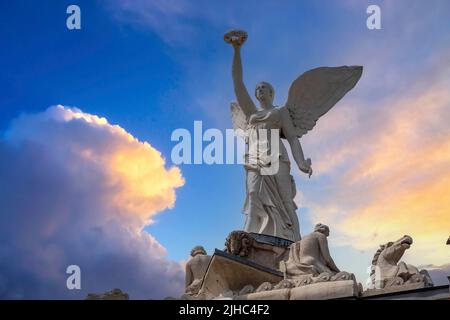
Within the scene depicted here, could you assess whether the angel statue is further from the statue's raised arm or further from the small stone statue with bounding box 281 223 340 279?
the small stone statue with bounding box 281 223 340 279

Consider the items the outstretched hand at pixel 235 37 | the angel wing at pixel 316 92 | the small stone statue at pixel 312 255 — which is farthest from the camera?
the angel wing at pixel 316 92

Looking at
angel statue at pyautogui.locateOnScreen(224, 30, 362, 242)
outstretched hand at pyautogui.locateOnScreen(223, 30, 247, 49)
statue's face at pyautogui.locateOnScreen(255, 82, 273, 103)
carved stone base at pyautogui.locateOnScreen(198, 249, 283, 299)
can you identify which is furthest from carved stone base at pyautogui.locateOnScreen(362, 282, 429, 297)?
outstretched hand at pyautogui.locateOnScreen(223, 30, 247, 49)

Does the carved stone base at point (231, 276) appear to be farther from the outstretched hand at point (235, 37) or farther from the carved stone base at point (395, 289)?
the outstretched hand at point (235, 37)

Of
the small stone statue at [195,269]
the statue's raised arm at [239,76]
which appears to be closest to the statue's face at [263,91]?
the statue's raised arm at [239,76]

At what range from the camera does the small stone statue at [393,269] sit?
470 inches

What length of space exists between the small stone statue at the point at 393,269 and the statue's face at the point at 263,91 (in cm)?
617

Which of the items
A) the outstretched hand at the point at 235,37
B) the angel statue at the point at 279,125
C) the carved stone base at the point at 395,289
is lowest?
the carved stone base at the point at 395,289

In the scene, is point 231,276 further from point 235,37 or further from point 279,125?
point 235,37

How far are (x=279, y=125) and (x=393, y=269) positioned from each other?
20.2 ft

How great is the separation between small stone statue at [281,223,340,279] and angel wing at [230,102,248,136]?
553 cm
